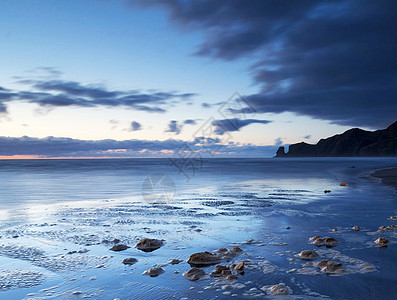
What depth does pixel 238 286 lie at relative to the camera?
5.24m

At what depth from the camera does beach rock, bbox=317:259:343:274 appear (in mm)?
5797

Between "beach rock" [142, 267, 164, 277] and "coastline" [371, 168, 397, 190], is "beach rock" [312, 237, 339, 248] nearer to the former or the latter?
"beach rock" [142, 267, 164, 277]

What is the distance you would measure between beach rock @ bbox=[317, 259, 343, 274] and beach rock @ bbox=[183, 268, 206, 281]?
2.32 meters

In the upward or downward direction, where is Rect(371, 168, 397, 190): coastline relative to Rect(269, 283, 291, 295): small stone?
downward

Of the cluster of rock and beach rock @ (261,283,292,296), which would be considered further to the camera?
the cluster of rock

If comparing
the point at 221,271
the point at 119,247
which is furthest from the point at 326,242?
the point at 119,247

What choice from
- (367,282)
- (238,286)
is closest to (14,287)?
(238,286)

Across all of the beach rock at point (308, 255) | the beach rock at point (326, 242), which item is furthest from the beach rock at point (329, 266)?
the beach rock at point (326, 242)

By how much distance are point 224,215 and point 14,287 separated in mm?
7923

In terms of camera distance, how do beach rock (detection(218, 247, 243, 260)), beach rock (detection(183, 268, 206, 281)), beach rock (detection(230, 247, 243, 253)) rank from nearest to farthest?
beach rock (detection(183, 268, 206, 281))
beach rock (detection(218, 247, 243, 260))
beach rock (detection(230, 247, 243, 253))

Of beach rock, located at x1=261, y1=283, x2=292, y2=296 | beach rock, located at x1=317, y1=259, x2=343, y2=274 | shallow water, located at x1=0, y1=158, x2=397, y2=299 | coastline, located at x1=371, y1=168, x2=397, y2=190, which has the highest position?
beach rock, located at x1=317, y1=259, x2=343, y2=274

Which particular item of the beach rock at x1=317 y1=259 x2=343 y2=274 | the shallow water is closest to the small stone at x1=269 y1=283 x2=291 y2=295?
the shallow water

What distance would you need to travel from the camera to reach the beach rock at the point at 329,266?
228 inches

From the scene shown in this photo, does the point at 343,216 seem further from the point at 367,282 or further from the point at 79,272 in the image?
the point at 79,272
